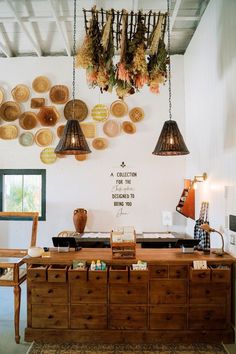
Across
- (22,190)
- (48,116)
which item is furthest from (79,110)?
(22,190)

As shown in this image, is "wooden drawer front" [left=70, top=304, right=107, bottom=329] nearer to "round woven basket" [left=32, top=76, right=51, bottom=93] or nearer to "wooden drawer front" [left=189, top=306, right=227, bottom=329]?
"wooden drawer front" [left=189, top=306, right=227, bottom=329]

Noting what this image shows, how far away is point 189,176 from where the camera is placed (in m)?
5.16

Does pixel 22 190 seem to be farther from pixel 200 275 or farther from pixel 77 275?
pixel 200 275

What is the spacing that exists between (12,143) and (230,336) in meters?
4.57

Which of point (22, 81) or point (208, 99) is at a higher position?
point (22, 81)

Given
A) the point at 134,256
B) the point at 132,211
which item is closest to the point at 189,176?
the point at 132,211

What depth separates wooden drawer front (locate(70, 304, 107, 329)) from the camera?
3.02 m

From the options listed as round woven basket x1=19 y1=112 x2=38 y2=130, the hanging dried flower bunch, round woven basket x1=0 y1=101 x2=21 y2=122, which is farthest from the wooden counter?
round woven basket x1=0 y1=101 x2=21 y2=122

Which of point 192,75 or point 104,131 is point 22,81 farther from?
point 192,75

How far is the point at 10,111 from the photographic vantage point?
5535 mm

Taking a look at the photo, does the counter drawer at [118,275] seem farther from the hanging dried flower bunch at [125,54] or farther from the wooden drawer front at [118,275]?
the hanging dried flower bunch at [125,54]

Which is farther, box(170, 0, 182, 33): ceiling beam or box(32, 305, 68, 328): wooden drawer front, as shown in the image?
box(170, 0, 182, 33): ceiling beam

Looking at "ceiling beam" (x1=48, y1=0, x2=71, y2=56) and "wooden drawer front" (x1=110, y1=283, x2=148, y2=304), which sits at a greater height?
"ceiling beam" (x1=48, y1=0, x2=71, y2=56)

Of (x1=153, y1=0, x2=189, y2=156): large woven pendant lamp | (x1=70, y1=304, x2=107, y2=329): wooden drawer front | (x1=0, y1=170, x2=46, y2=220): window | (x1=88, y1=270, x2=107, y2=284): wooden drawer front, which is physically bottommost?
(x1=70, y1=304, x2=107, y2=329): wooden drawer front
